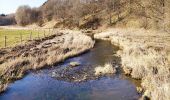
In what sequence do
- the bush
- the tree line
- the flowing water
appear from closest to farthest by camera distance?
the flowing water < the tree line < the bush

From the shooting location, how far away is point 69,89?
1861 centimetres

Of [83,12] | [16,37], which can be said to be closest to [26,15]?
[83,12]

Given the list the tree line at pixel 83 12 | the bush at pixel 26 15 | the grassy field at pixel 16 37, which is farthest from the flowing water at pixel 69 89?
the bush at pixel 26 15

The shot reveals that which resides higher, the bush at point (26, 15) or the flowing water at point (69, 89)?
the bush at point (26, 15)

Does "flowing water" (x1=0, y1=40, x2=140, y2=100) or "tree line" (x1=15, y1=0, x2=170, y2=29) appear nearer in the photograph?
"flowing water" (x1=0, y1=40, x2=140, y2=100)

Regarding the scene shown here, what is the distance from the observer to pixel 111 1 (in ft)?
305

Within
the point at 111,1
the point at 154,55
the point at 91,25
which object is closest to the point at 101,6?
the point at 111,1

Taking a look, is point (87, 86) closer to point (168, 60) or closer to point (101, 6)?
point (168, 60)

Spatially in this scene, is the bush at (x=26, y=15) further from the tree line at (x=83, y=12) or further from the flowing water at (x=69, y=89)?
the flowing water at (x=69, y=89)

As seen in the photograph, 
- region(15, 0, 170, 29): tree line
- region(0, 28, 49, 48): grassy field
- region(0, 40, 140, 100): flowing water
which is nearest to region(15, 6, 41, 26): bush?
region(15, 0, 170, 29): tree line

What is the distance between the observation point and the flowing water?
16.8m

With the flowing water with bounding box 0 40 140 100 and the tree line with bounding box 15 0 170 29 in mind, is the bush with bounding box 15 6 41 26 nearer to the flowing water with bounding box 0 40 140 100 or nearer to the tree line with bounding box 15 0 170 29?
the tree line with bounding box 15 0 170 29

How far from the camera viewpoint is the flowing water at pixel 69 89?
16.8m

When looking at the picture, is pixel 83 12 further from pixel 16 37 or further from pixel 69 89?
pixel 69 89
